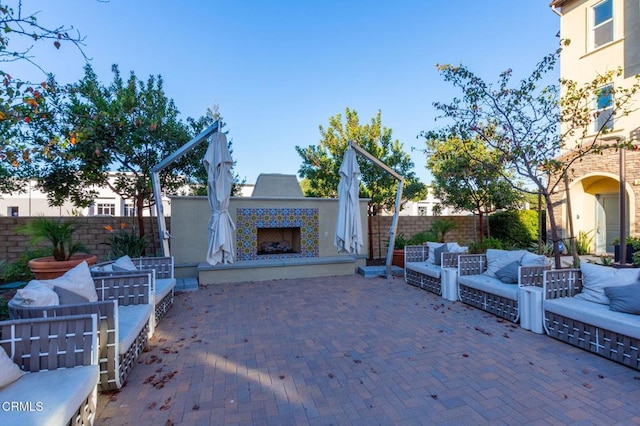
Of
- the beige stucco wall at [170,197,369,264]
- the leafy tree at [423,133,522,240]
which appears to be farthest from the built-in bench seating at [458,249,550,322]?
the beige stucco wall at [170,197,369,264]

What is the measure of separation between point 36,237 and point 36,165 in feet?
8.91

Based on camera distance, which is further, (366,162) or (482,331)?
(366,162)

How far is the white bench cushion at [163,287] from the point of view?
4.41 m

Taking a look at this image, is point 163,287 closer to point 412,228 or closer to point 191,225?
point 191,225

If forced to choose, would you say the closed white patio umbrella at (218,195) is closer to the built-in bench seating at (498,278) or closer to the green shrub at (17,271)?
the green shrub at (17,271)

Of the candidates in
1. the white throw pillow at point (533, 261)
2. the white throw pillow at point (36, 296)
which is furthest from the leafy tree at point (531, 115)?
the white throw pillow at point (36, 296)

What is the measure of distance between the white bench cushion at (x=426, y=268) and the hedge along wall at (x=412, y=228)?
2.66m

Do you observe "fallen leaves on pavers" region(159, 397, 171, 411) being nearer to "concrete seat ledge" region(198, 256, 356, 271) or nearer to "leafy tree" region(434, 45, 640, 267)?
"concrete seat ledge" region(198, 256, 356, 271)

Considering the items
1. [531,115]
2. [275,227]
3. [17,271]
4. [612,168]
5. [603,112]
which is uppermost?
[603,112]

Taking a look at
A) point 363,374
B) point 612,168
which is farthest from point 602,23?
point 363,374

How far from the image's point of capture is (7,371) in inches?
76.0

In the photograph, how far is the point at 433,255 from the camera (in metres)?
6.80

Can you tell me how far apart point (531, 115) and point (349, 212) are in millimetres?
3854

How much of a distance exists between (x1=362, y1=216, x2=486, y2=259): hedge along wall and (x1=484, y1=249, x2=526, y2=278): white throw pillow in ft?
13.6
